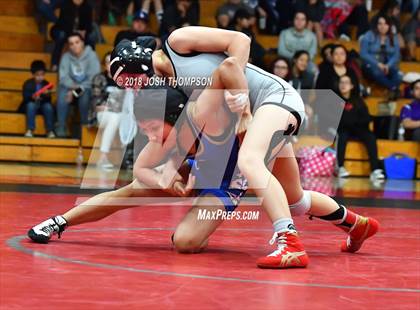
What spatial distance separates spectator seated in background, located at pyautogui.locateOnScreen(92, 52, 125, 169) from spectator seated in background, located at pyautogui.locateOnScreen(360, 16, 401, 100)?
3.52 meters

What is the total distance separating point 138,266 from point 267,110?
3.30 ft

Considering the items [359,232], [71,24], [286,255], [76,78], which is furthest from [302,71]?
[286,255]

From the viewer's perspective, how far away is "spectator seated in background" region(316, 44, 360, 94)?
450 inches

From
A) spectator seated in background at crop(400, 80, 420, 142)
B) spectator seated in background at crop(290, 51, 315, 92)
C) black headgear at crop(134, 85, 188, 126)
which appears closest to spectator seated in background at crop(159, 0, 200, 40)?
spectator seated in background at crop(290, 51, 315, 92)

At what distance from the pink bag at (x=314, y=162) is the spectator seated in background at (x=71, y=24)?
3.22m

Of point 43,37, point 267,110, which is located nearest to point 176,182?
point 267,110

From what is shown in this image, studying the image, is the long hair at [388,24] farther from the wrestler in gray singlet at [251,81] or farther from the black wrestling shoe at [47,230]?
the black wrestling shoe at [47,230]

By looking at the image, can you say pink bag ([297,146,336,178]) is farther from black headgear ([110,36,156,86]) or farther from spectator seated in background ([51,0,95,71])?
black headgear ([110,36,156,86])

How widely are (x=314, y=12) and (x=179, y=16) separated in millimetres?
2021

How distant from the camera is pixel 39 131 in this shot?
11.6 metres

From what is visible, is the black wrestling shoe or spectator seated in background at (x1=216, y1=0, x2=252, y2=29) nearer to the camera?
the black wrestling shoe

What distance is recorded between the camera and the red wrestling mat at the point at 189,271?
3.63 metres

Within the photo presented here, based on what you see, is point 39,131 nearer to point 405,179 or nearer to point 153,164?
point 405,179

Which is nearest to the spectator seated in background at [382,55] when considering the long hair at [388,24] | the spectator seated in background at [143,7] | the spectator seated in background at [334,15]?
the long hair at [388,24]
